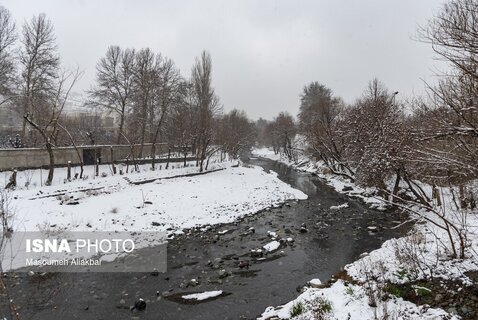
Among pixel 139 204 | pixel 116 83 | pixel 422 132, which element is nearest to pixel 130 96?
pixel 116 83

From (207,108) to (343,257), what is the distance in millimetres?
24528

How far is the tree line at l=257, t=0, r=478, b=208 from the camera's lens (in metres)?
5.80

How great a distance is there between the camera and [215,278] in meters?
9.77

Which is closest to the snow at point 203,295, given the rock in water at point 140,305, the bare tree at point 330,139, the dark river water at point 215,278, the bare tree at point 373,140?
the dark river water at point 215,278

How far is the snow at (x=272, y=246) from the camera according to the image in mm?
12352

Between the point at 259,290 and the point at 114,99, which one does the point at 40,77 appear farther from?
the point at 259,290

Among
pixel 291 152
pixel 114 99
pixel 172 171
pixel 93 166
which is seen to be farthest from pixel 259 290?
pixel 291 152

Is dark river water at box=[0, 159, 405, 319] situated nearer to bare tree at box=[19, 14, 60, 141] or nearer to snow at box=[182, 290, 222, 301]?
snow at box=[182, 290, 222, 301]

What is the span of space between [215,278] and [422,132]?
7155 millimetres

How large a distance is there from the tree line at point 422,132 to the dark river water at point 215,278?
3.91m

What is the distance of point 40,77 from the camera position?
27391 mm

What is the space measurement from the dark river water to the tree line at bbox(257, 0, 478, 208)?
391cm

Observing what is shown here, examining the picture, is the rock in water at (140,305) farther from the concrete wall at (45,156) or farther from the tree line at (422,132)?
the concrete wall at (45,156)

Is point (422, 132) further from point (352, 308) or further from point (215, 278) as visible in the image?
point (215, 278)
